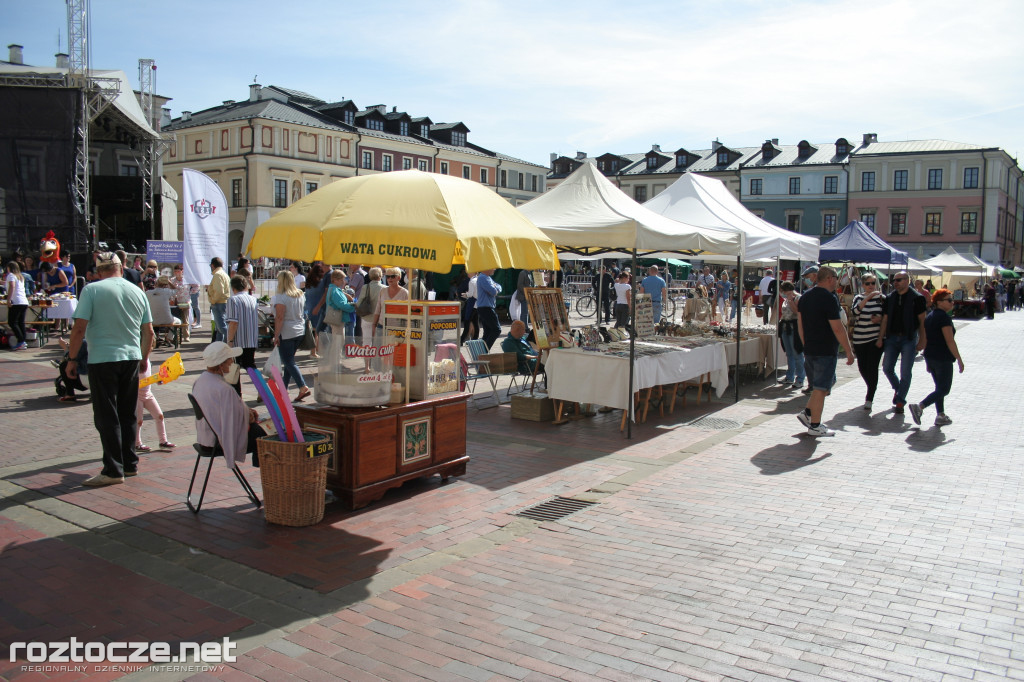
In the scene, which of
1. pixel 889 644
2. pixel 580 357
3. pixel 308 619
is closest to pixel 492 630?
pixel 308 619

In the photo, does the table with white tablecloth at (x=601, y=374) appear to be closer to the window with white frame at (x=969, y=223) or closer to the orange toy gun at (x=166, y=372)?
the orange toy gun at (x=166, y=372)

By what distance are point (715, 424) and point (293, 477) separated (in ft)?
18.7

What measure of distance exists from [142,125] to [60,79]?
10.4ft

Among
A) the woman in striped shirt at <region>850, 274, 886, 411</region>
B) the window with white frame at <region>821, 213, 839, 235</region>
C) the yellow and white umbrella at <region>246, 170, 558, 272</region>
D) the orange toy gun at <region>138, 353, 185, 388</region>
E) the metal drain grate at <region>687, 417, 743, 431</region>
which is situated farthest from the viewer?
the window with white frame at <region>821, 213, 839, 235</region>

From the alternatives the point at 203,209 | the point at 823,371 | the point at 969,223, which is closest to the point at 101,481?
the point at 823,371

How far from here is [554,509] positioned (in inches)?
229

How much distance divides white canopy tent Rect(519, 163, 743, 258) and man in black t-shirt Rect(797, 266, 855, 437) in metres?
1.55

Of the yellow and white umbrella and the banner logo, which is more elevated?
the banner logo

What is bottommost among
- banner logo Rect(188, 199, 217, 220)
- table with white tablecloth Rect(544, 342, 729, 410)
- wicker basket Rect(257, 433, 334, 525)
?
wicker basket Rect(257, 433, 334, 525)

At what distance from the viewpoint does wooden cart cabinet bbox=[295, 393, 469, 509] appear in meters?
5.54

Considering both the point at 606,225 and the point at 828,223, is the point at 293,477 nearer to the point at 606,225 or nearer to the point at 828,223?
the point at 606,225

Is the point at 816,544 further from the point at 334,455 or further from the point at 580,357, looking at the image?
the point at 580,357

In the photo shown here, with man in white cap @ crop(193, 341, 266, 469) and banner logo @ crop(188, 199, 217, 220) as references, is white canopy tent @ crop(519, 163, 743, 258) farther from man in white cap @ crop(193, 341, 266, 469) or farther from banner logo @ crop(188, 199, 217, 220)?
banner logo @ crop(188, 199, 217, 220)

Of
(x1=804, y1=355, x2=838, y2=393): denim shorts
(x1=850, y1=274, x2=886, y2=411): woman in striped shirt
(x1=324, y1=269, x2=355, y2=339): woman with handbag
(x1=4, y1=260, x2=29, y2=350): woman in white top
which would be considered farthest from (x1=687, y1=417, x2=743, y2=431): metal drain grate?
(x1=4, y1=260, x2=29, y2=350): woman in white top
